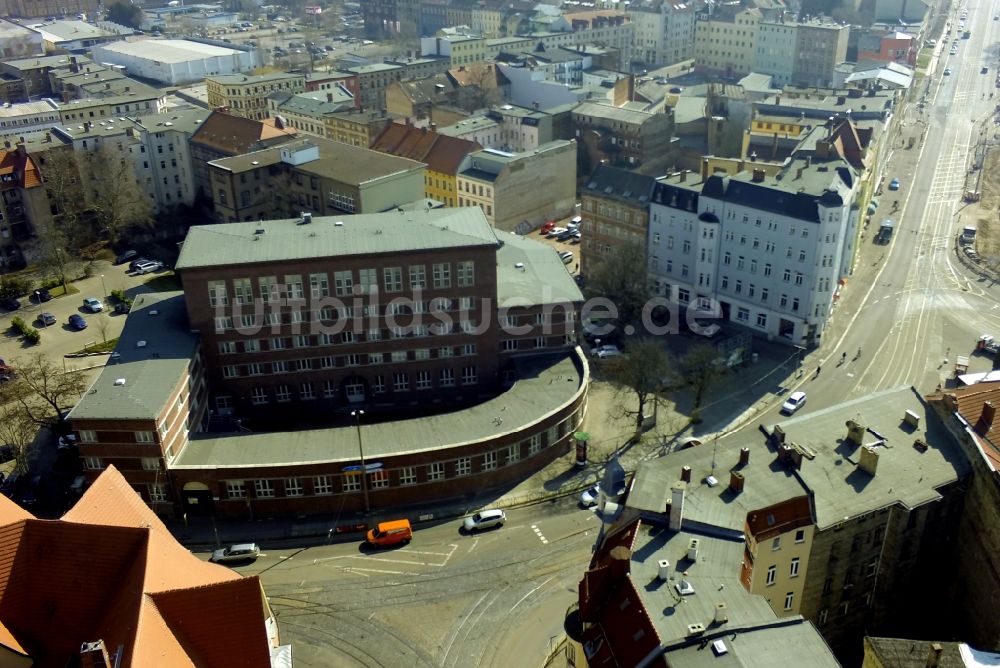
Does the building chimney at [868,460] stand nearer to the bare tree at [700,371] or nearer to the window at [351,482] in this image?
the bare tree at [700,371]

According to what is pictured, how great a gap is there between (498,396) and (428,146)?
5940 centimetres

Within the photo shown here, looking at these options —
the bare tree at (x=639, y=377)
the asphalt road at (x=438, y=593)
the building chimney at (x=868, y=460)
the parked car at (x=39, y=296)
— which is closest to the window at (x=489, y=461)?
the asphalt road at (x=438, y=593)

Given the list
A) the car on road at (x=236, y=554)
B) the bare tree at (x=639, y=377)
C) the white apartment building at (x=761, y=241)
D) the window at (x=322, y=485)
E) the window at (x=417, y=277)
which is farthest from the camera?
the white apartment building at (x=761, y=241)

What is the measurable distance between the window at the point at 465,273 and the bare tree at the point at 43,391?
35.4 meters

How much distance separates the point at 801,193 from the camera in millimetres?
84062

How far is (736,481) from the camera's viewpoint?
48.2 m

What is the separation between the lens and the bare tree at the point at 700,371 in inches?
2987

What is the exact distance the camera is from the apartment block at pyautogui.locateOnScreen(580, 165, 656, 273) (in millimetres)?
97375

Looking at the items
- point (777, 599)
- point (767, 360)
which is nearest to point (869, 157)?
point (767, 360)

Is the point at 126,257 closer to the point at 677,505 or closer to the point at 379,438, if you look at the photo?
the point at 379,438

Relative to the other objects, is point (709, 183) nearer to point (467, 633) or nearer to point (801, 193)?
point (801, 193)

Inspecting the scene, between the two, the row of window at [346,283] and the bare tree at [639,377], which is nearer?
the row of window at [346,283]

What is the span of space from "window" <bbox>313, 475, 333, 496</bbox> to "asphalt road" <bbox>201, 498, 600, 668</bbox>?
4337 mm

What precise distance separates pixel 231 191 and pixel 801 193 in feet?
224
